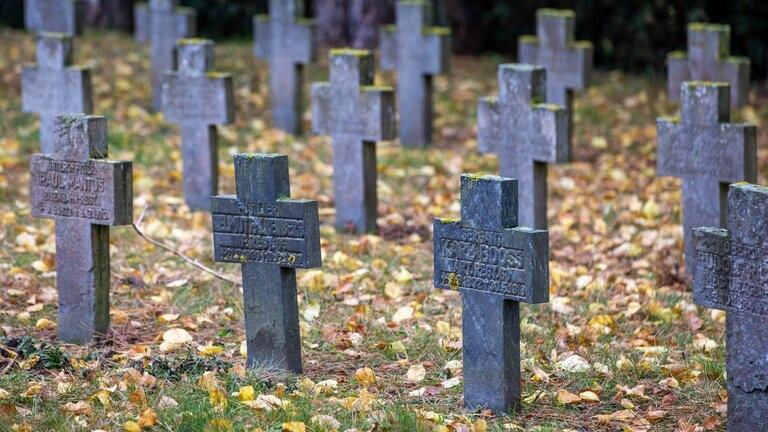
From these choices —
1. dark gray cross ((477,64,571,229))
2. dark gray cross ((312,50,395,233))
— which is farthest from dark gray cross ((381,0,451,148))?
dark gray cross ((477,64,571,229))

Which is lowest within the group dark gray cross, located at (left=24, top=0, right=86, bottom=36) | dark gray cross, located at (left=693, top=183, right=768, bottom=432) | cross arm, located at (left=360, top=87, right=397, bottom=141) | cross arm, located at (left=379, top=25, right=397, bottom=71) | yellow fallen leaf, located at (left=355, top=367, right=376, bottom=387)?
yellow fallen leaf, located at (left=355, top=367, right=376, bottom=387)

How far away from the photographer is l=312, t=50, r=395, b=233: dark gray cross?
8.58 metres

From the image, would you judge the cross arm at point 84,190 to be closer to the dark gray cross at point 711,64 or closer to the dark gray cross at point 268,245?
the dark gray cross at point 268,245

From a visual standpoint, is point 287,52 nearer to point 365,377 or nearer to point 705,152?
point 705,152

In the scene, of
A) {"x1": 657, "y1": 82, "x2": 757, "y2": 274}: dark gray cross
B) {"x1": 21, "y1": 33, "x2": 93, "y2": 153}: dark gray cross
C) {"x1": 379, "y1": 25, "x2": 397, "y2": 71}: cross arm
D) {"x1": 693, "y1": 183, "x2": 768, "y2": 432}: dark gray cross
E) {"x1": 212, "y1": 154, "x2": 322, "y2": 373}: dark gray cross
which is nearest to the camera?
{"x1": 693, "y1": 183, "x2": 768, "y2": 432}: dark gray cross

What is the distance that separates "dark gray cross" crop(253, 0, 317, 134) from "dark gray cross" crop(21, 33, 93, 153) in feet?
10.0

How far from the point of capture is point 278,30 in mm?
12328

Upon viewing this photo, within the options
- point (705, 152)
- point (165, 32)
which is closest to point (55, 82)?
point (165, 32)

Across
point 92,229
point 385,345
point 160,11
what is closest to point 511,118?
point 385,345

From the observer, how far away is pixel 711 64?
34.9ft

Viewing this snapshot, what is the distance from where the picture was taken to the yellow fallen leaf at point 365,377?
17.8 feet

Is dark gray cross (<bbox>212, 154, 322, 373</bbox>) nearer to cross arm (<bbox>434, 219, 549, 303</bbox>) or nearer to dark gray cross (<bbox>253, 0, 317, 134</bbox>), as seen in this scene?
cross arm (<bbox>434, 219, 549, 303</bbox>)

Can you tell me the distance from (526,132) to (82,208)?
3405 mm

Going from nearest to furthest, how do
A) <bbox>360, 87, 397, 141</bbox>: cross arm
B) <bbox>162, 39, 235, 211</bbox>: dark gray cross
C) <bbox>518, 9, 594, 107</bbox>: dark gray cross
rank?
<bbox>360, 87, 397, 141</bbox>: cross arm → <bbox>162, 39, 235, 211</bbox>: dark gray cross → <bbox>518, 9, 594, 107</bbox>: dark gray cross
